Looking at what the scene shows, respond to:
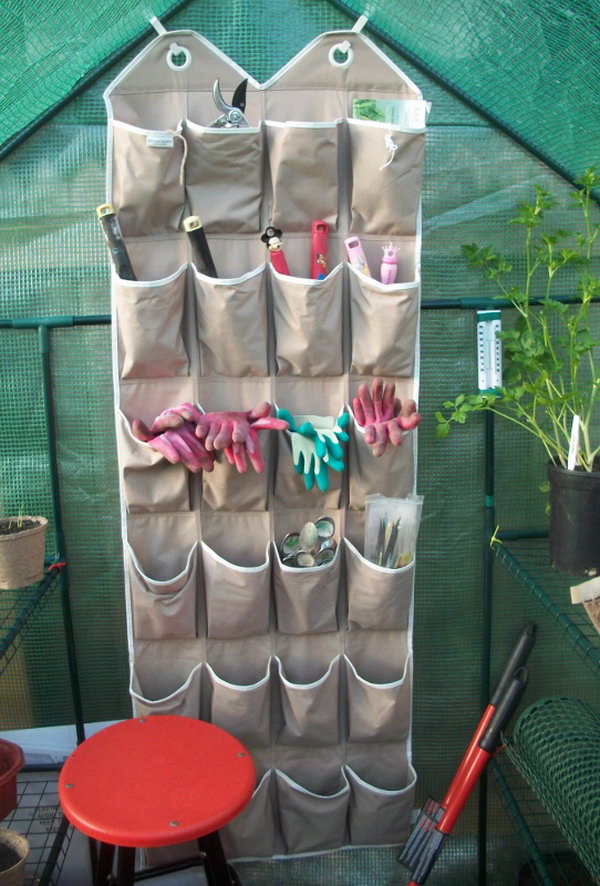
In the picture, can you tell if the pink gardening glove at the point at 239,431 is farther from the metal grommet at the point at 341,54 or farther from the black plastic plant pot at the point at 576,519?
the metal grommet at the point at 341,54

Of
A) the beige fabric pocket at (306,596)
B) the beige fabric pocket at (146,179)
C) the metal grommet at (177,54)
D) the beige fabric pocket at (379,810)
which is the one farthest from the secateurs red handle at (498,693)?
the metal grommet at (177,54)

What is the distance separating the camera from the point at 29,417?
1939mm

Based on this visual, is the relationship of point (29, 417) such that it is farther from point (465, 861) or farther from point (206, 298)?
point (465, 861)

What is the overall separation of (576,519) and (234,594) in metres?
0.81

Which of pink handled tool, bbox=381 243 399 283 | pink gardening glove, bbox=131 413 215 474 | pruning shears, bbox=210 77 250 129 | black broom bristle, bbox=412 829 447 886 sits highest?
pruning shears, bbox=210 77 250 129

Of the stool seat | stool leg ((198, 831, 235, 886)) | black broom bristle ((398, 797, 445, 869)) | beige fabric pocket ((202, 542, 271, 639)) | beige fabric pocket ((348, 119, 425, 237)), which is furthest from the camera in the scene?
black broom bristle ((398, 797, 445, 869))

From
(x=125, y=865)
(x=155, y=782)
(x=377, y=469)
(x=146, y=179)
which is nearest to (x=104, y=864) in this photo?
(x=125, y=865)

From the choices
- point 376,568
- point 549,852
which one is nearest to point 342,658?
point 376,568

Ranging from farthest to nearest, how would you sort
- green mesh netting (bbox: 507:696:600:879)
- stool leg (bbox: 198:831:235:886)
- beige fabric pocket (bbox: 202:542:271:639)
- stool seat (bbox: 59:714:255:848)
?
beige fabric pocket (bbox: 202:542:271:639) < stool leg (bbox: 198:831:235:886) < green mesh netting (bbox: 507:696:600:879) < stool seat (bbox: 59:714:255:848)

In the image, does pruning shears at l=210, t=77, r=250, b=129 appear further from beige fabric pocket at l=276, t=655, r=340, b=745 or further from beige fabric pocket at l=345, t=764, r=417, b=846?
beige fabric pocket at l=345, t=764, r=417, b=846

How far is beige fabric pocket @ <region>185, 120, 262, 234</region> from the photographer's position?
5.32ft

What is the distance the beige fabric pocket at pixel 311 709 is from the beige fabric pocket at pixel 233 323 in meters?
0.76

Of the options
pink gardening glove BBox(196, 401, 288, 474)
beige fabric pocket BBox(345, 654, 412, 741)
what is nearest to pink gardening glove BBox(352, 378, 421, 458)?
pink gardening glove BBox(196, 401, 288, 474)

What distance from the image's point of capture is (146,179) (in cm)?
162
